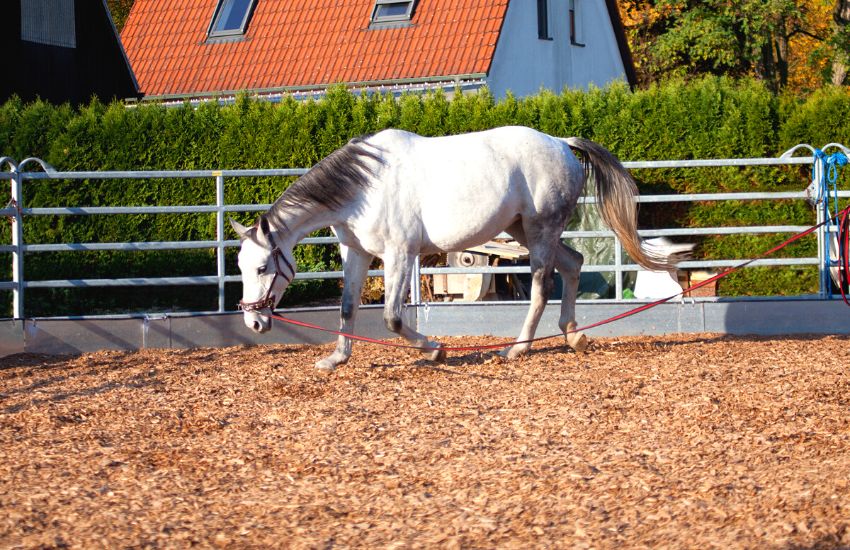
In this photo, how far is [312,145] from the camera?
11.9 metres

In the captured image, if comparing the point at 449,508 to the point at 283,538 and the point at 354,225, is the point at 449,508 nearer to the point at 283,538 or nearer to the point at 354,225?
the point at 283,538

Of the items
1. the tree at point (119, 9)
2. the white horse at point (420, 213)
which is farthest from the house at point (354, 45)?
the tree at point (119, 9)

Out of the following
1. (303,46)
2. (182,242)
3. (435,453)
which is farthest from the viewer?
(303,46)

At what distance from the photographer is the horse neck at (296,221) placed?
22.9ft

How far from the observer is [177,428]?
5551 millimetres

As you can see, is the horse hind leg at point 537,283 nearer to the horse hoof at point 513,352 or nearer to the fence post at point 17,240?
the horse hoof at point 513,352

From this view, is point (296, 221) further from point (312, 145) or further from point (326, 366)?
point (312, 145)

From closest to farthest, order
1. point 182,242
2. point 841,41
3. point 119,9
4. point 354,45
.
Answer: point 182,242
point 354,45
point 841,41
point 119,9

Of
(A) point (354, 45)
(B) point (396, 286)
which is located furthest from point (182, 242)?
(A) point (354, 45)

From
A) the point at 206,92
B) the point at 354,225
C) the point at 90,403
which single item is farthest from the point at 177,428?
the point at 206,92

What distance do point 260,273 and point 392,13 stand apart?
1265 centimetres

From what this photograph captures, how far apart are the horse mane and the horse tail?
1.82 metres

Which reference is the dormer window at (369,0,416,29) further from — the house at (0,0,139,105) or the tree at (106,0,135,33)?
the tree at (106,0,135,33)

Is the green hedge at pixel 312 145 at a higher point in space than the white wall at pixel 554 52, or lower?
lower
